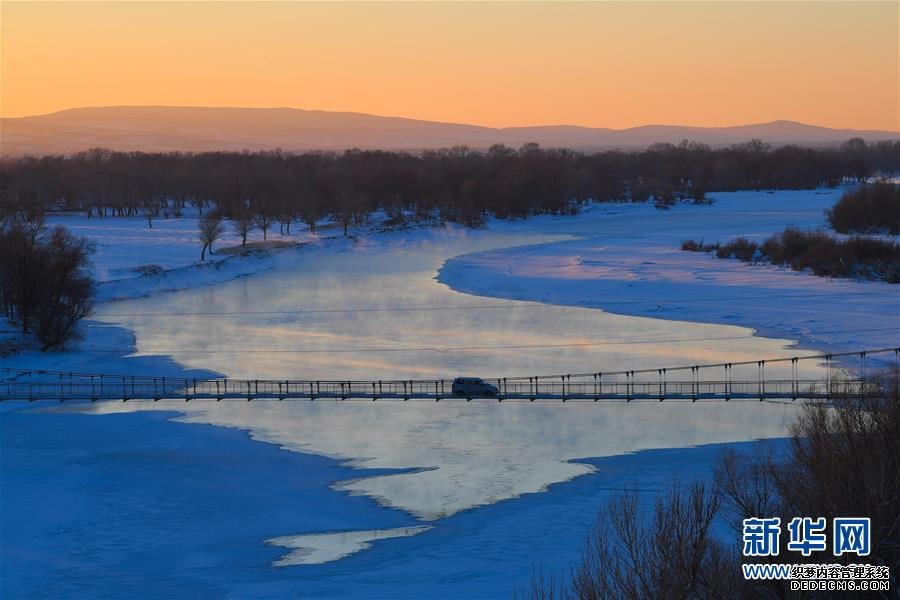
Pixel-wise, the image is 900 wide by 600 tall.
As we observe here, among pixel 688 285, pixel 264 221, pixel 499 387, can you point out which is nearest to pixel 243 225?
pixel 264 221

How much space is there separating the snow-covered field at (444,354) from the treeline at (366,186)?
16.4 m

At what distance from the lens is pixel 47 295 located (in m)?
29.1

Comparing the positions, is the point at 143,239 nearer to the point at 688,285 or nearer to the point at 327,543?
the point at 688,285

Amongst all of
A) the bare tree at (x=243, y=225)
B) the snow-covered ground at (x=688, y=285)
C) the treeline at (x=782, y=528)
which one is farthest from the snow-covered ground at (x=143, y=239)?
the treeline at (x=782, y=528)

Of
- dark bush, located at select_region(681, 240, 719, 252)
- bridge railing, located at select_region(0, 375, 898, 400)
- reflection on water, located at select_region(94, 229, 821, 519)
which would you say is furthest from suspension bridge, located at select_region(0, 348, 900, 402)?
dark bush, located at select_region(681, 240, 719, 252)

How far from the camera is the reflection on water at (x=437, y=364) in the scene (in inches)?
673

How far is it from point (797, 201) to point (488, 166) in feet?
83.0

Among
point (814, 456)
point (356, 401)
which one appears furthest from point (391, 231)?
point (814, 456)

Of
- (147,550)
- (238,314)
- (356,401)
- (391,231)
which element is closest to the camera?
(147,550)

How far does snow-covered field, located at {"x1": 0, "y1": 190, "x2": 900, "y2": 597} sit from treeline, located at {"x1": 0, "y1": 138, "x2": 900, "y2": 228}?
1637 cm

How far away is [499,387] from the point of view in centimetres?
2047

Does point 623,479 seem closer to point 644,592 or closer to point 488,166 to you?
point 644,592

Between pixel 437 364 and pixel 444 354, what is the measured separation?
1.30 m

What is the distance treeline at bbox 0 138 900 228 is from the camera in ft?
225
